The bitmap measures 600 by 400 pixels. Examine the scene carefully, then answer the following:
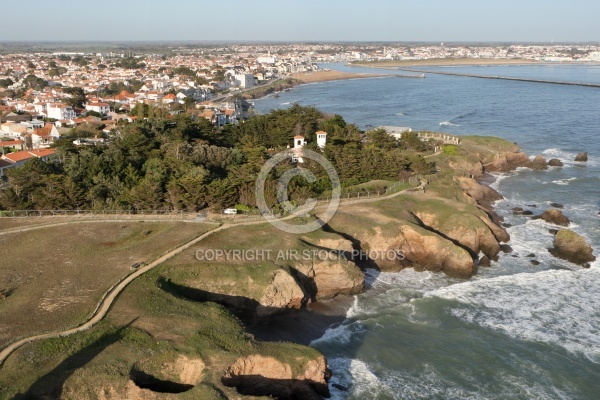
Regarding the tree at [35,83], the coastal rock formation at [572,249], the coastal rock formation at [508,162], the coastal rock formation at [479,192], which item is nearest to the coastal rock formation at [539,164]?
the coastal rock formation at [508,162]

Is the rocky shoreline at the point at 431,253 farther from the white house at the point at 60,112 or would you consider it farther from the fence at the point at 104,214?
the white house at the point at 60,112

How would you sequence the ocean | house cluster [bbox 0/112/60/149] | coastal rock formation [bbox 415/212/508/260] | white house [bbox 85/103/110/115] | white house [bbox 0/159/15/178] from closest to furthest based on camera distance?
the ocean
coastal rock formation [bbox 415/212/508/260]
white house [bbox 0/159/15/178]
house cluster [bbox 0/112/60/149]
white house [bbox 85/103/110/115]

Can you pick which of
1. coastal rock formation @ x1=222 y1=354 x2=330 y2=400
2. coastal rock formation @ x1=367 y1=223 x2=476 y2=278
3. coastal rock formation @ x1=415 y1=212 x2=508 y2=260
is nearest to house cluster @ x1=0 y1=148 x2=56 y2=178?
coastal rock formation @ x1=367 y1=223 x2=476 y2=278

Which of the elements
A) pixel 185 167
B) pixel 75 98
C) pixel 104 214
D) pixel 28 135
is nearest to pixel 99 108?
pixel 75 98

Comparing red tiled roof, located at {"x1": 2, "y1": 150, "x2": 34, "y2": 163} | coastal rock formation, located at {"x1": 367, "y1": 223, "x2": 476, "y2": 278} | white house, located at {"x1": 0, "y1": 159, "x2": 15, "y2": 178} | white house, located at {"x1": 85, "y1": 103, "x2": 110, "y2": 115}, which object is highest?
white house, located at {"x1": 85, "y1": 103, "x2": 110, "y2": 115}

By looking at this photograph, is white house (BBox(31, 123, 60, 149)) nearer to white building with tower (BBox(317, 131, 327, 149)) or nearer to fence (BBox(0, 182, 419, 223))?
fence (BBox(0, 182, 419, 223))

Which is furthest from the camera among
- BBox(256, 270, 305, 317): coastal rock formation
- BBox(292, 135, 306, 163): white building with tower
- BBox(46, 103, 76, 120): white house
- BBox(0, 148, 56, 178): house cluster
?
BBox(46, 103, 76, 120): white house

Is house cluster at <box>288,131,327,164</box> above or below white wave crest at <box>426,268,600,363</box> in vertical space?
above

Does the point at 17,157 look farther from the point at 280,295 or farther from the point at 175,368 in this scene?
the point at 175,368
